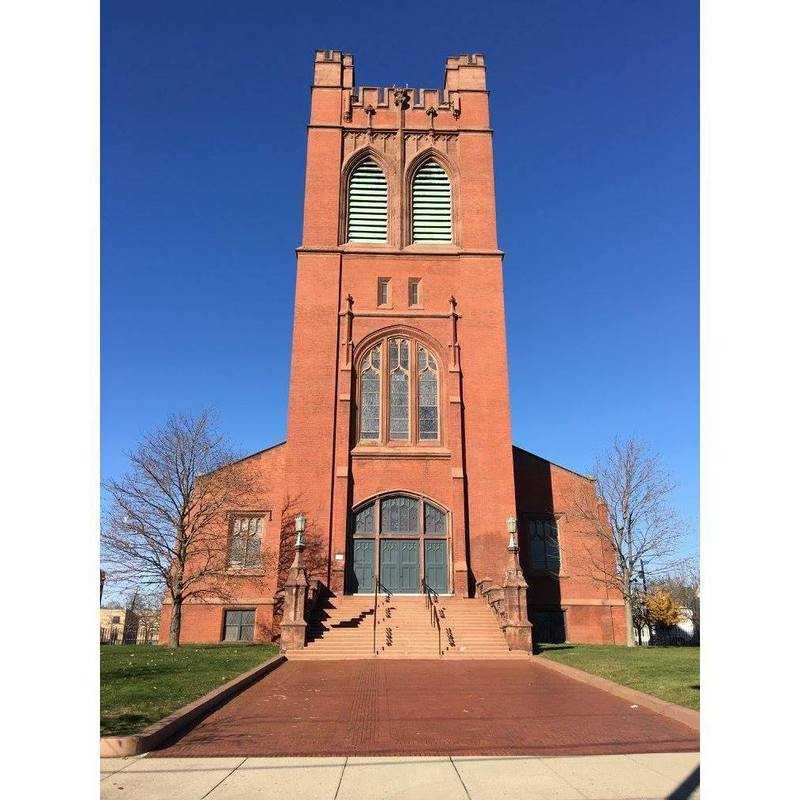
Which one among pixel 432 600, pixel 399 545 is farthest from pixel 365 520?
pixel 432 600

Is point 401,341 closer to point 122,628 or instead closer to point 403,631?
point 403,631

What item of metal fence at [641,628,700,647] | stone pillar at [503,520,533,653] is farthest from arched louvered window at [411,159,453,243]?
metal fence at [641,628,700,647]

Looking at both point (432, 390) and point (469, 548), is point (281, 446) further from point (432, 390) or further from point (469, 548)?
point (469, 548)

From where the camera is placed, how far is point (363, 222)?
29.1 meters

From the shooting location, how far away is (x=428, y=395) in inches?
1031

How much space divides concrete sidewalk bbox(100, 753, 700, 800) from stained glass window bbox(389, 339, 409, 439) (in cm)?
1932

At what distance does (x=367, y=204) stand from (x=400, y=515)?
1514cm

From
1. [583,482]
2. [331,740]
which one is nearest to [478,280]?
[583,482]

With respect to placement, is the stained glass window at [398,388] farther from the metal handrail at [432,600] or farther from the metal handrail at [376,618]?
the metal handrail at [432,600]

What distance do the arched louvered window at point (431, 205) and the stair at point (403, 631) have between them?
1682 centimetres

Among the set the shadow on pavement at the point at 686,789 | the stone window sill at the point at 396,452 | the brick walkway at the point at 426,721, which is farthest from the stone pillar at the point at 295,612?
the shadow on pavement at the point at 686,789

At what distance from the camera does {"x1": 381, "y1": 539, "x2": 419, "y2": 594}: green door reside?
23.4 m

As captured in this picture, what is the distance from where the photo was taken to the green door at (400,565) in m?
23.4
